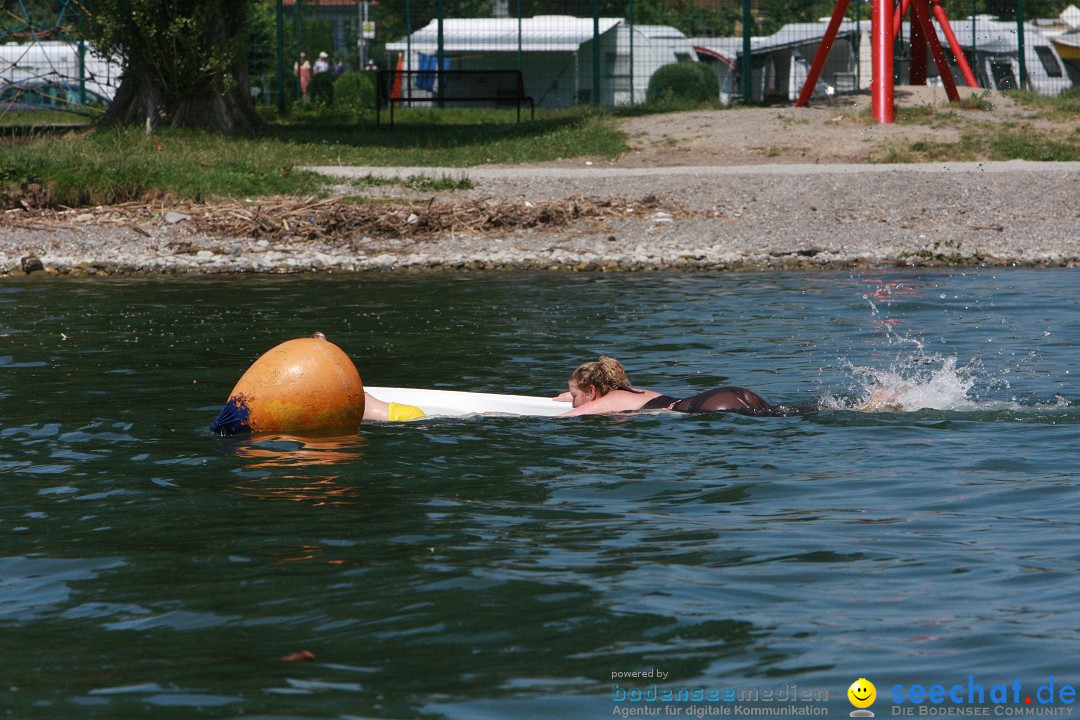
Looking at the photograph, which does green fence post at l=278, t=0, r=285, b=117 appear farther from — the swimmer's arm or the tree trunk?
the swimmer's arm

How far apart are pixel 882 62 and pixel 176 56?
39.5 ft

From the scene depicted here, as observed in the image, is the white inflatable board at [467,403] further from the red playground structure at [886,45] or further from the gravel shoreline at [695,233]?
the red playground structure at [886,45]

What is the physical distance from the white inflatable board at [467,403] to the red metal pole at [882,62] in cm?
1663

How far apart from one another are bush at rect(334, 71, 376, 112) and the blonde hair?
2318 cm

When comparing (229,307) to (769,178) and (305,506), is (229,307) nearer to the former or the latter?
(305,506)

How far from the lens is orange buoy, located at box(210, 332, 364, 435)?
8.44 metres

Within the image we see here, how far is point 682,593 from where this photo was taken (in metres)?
5.54

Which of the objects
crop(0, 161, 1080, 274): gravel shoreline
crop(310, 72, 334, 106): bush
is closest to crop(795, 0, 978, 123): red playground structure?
crop(0, 161, 1080, 274): gravel shoreline

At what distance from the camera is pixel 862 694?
452cm

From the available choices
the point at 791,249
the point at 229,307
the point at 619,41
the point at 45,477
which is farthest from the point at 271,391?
the point at 619,41

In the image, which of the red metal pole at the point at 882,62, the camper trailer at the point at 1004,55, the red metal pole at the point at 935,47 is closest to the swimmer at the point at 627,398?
the red metal pole at the point at 882,62

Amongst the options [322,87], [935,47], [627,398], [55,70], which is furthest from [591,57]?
[627,398]

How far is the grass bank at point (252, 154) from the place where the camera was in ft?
64.1

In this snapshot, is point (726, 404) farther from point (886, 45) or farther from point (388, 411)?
point (886, 45)
